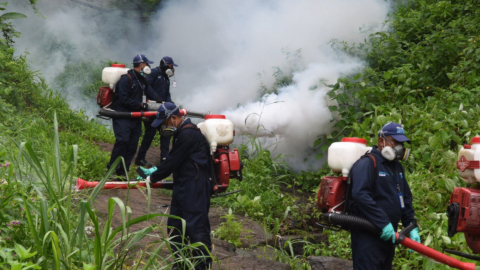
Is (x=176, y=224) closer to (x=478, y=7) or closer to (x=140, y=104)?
(x=140, y=104)

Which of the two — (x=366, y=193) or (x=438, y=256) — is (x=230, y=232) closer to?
(x=366, y=193)

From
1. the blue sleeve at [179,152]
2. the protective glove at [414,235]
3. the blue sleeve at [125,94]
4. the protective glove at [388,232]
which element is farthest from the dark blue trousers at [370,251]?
the blue sleeve at [125,94]

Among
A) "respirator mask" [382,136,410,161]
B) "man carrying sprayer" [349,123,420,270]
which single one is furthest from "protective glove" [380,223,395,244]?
"respirator mask" [382,136,410,161]

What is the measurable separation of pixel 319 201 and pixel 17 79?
8100 millimetres

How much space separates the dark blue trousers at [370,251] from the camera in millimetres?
4398

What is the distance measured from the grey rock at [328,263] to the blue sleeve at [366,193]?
1.34 meters

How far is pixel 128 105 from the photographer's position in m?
8.16

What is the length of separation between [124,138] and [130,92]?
73 cm

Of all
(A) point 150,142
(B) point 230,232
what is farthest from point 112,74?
(B) point 230,232

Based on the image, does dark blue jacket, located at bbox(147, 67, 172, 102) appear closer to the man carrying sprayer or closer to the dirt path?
the dirt path

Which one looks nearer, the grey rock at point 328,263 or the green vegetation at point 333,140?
the green vegetation at point 333,140

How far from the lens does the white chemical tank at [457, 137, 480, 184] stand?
3750mm

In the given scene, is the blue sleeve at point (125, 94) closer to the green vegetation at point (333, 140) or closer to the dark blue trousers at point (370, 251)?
the green vegetation at point (333, 140)

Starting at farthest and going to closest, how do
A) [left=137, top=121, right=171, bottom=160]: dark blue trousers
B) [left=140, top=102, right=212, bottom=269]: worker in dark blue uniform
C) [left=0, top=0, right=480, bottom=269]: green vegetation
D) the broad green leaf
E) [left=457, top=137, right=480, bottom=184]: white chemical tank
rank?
[left=137, top=121, right=171, bottom=160]: dark blue trousers < the broad green leaf < [left=140, top=102, right=212, bottom=269]: worker in dark blue uniform < [left=457, top=137, right=480, bottom=184]: white chemical tank < [left=0, top=0, right=480, bottom=269]: green vegetation
